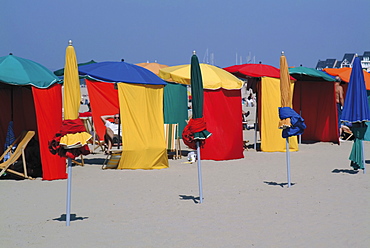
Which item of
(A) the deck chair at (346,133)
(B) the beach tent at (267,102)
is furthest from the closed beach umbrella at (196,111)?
(A) the deck chair at (346,133)

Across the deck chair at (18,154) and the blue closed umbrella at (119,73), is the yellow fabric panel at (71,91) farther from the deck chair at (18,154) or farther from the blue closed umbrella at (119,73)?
the blue closed umbrella at (119,73)

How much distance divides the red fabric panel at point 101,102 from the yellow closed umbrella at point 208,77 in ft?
10.5

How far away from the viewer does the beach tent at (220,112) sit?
13211mm

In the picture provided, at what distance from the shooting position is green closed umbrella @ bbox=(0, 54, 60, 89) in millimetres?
10008

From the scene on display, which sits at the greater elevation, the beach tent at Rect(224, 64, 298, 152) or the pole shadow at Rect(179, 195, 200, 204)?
the beach tent at Rect(224, 64, 298, 152)

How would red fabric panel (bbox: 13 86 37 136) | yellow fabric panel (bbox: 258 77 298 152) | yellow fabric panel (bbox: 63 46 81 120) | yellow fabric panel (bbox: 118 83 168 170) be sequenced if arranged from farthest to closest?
yellow fabric panel (bbox: 258 77 298 152) < yellow fabric panel (bbox: 118 83 168 170) < red fabric panel (bbox: 13 86 37 136) < yellow fabric panel (bbox: 63 46 81 120)

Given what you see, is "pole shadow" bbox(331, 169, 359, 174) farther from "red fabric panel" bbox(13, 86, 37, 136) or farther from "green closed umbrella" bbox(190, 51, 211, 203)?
"red fabric panel" bbox(13, 86, 37, 136)

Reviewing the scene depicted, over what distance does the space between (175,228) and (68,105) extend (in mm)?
1946

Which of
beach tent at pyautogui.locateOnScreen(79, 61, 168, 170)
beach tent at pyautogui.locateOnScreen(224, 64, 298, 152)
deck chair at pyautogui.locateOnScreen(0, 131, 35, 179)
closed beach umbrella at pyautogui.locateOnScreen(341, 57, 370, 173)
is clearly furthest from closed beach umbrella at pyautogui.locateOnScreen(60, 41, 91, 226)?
beach tent at pyautogui.locateOnScreen(224, 64, 298, 152)

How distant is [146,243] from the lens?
616 cm

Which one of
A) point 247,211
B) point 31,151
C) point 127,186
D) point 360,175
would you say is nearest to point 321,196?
point 247,211

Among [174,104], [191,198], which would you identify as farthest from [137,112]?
[174,104]

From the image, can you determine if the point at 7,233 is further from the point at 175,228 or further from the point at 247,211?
the point at 247,211

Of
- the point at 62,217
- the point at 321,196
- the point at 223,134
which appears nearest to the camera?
the point at 62,217
